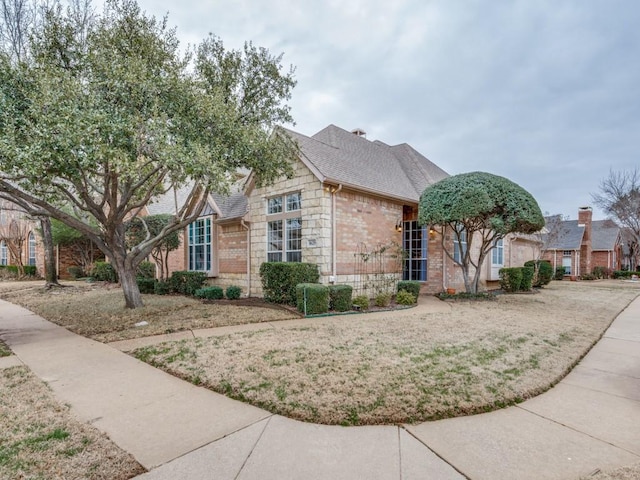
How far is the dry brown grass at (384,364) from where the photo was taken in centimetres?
361

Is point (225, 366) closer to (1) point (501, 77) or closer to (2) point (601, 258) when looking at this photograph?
(1) point (501, 77)

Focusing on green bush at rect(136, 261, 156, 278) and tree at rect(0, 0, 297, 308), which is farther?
green bush at rect(136, 261, 156, 278)

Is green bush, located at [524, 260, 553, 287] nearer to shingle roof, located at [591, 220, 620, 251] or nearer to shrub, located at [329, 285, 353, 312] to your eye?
shrub, located at [329, 285, 353, 312]

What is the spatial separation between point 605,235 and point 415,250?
111 ft

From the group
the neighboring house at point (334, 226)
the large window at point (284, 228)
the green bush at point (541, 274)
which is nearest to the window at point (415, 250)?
the neighboring house at point (334, 226)

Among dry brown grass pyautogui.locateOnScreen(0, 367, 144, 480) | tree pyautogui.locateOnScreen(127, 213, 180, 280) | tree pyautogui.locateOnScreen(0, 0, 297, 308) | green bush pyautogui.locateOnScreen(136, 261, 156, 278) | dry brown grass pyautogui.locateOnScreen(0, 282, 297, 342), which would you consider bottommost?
dry brown grass pyautogui.locateOnScreen(0, 282, 297, 342)

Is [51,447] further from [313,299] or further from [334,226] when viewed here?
[334,226]

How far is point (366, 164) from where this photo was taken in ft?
43.9

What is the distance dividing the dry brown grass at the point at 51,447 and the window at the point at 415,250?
40.1 ft

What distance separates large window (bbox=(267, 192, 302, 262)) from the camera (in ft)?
38.1

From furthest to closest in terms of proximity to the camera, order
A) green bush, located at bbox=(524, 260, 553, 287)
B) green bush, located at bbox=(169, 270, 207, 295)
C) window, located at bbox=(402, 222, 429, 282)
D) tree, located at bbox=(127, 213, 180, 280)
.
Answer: green bush, located at bbox=(524, 260, 553, 287) < tree, located at bbox=(127, 213, 180, 280) < window, located at bbox=(402, 222, 429, 282) < green bush, located at bbox=(169, 270, 207, 295)

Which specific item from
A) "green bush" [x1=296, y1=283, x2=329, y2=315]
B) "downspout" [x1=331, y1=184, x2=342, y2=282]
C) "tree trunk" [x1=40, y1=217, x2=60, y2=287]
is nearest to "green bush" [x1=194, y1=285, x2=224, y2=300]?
"green bush" [x1=296, y1=283, x2=329, y2=315]

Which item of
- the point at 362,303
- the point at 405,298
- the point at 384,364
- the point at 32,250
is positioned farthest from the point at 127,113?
the point at 32,250

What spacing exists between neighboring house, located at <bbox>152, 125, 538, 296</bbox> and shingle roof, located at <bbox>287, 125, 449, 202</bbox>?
6 cm
